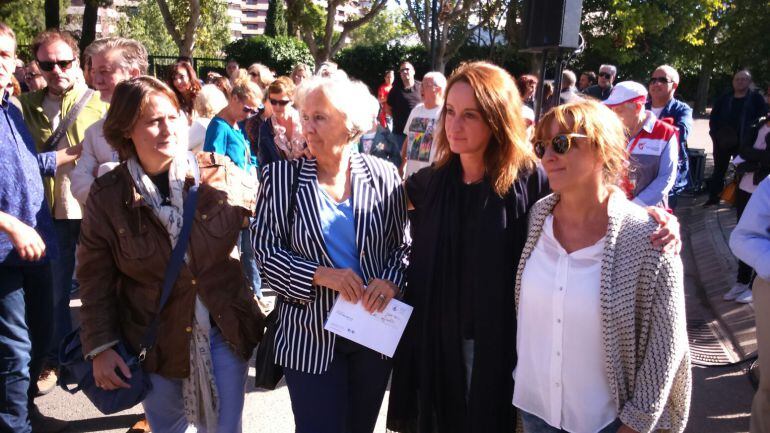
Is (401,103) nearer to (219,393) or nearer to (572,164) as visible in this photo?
(219,393)

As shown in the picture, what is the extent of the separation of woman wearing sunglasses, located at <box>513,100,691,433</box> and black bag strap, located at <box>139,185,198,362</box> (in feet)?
4.11

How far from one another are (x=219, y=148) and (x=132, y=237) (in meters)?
2.68

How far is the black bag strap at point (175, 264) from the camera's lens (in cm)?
237

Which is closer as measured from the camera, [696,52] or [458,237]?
[458,237]

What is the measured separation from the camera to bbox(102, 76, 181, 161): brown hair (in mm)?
2354

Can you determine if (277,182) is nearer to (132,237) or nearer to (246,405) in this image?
(132,237)

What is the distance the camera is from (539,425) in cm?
223

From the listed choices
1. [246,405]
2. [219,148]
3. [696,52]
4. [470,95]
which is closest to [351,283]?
[470,95]

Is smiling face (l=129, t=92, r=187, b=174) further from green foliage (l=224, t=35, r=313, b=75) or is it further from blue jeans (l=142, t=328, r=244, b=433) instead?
green foliage (l=224, t=35, r=313, b=75)

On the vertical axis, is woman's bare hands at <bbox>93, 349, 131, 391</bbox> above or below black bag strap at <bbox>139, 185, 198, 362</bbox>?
below

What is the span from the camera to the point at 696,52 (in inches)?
1141

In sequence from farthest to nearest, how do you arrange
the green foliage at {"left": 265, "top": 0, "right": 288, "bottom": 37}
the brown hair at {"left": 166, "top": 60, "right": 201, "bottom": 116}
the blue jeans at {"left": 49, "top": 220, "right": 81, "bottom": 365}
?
1. the green foliage at {"left": 265, "top": 0, "right": 288, "bottom": 37}
2. the brown hair at {"left": 166, "top": 60, "right": 201, "bottom": 116}
3. the blue jeans at {"left": 49, "top": 220, "right": 81, "bottom": 365}

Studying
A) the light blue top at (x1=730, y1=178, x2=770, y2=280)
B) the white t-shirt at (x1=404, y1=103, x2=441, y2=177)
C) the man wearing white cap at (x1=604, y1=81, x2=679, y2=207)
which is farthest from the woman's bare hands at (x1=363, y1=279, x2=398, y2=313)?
the white t-shirt at (x1=404, y1=103, x2=441, y2=177)

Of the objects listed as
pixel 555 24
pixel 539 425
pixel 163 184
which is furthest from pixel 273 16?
pixel 539 425
